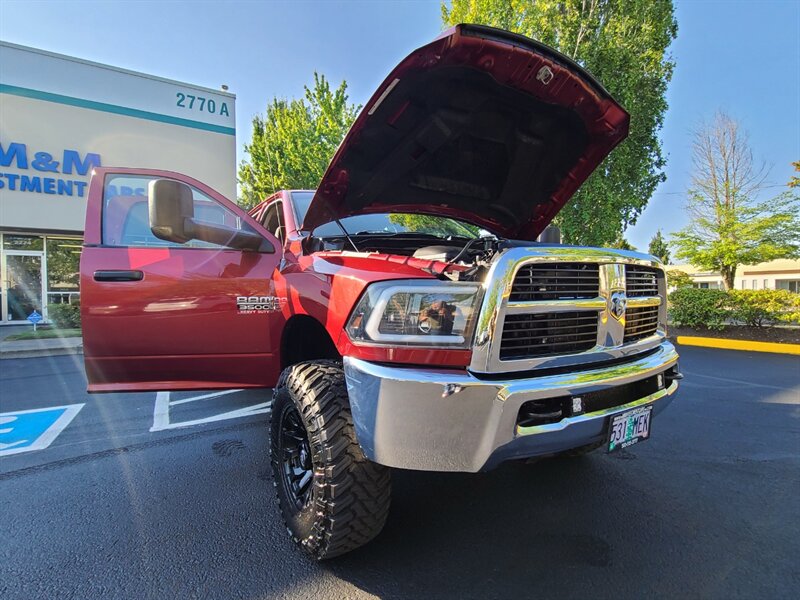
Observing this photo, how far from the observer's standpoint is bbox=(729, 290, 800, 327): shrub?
9.43m

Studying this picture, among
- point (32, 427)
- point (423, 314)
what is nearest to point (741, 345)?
point (423, 314)

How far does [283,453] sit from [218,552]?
535 millimetres

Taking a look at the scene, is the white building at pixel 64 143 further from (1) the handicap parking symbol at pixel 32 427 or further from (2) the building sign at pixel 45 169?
(1) the handicap parking symbol at pixel 32 427

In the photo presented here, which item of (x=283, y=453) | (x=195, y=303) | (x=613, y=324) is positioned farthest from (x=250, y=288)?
(x=613, y=324)

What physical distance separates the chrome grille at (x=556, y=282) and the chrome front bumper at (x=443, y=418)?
0.36 m

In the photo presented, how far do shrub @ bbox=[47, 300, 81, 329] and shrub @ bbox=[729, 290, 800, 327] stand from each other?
1636cm

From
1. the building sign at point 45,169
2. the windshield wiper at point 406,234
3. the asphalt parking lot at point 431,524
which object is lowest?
the asphalt parking lot at point 431,524

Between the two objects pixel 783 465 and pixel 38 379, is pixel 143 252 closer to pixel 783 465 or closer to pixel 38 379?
pixel 783 465

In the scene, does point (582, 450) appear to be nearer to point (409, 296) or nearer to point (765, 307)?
point (409, 296)

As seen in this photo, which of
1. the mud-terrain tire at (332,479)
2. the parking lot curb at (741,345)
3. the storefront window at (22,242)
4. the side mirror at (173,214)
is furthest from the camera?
the storefront window at (22,242)

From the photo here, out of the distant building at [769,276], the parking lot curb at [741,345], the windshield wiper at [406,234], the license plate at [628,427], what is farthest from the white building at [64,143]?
the distant building at [769,276]

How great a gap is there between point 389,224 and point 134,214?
5.97 feet

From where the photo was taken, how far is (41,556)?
2.13 meters

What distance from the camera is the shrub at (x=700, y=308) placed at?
1002 cm
